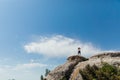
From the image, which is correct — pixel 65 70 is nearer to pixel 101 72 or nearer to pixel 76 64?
pixel 76 64

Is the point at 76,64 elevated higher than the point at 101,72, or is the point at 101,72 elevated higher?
the point at 76,64

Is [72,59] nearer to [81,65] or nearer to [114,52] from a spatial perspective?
[81,65]

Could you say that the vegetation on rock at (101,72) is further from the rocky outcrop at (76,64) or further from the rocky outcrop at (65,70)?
the rocky outcrop at (65,70)

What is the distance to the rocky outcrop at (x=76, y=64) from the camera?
5372cm

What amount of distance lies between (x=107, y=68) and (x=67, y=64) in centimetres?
1348

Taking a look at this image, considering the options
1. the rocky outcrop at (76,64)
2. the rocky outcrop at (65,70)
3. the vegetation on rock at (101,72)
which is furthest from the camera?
the rocky outcrop at (65,70)

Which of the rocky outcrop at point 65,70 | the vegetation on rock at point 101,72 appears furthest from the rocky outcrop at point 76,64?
the vegetation on rock at point 101,72

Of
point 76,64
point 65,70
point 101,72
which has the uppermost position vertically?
point 76,64

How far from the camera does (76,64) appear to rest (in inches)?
2357

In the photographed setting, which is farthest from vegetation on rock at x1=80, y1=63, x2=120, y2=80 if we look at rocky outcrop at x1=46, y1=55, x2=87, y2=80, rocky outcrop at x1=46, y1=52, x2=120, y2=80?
rocky outcrop at x1=46, y1=55, x2=87, y2=80

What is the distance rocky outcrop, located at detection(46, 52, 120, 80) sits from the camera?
53722 millimetres

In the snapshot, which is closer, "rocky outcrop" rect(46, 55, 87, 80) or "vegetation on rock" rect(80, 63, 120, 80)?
"vegetation on rock" rect(80, 63, 120, 80)

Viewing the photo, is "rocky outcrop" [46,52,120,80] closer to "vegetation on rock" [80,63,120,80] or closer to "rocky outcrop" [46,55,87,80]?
"rocky outcrop" [46,55,87,80]

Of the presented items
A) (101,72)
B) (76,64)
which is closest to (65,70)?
(76,64)
